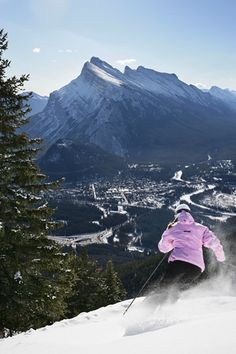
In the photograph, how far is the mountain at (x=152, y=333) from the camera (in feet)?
15.4

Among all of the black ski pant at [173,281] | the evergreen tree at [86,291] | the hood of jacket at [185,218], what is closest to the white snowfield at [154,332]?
the black ski pant at [173,281]

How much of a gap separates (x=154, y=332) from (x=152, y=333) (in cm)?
7

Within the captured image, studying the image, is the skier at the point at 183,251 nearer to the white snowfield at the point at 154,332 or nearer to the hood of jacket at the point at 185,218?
the hood of jacket at the point at 185,218

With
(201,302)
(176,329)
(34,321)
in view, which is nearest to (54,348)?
(176,329)

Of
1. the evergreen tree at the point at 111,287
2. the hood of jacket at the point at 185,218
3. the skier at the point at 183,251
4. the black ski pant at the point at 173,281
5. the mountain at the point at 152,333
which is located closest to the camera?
the mountain at the point at 152,333

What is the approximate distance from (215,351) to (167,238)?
649 centimetres

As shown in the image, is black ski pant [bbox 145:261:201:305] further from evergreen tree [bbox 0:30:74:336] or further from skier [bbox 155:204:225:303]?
evergreen tree [bbox 0:30:74:336]

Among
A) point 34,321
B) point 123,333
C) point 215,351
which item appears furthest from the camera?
point 34,321

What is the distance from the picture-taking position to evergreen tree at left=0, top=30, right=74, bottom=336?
13516 mm

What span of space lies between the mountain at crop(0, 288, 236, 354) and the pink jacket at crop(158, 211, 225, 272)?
3.35ft

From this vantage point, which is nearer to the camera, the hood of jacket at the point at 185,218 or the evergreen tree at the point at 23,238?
the hood of jacket at the point at 185,218

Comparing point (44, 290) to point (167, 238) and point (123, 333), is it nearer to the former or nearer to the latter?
point (167, 238)

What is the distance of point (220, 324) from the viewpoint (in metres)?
5.32

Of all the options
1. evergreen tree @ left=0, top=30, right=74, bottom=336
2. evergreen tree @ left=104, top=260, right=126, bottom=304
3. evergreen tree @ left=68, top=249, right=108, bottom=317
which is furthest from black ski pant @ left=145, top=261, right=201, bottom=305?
evergreen tree @ left=104, top=260, right=126, bottom=304
